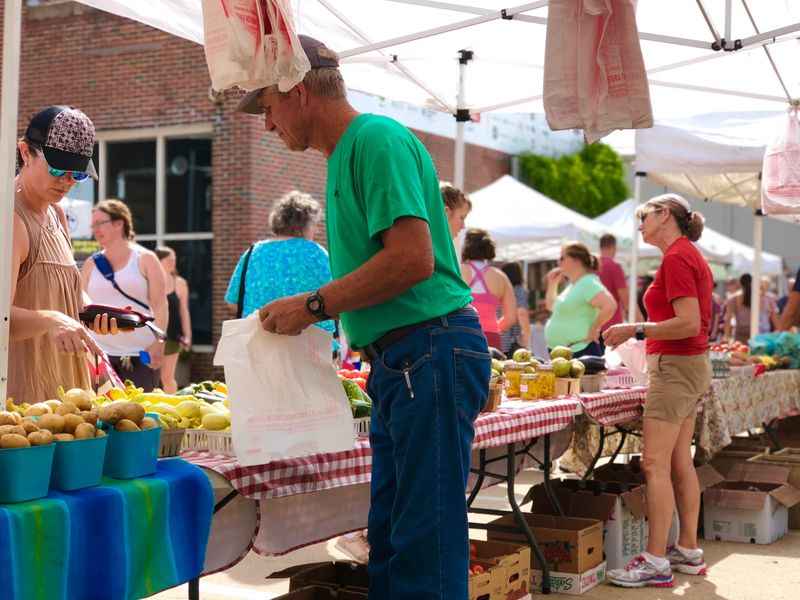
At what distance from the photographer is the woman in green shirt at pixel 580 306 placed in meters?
7.37

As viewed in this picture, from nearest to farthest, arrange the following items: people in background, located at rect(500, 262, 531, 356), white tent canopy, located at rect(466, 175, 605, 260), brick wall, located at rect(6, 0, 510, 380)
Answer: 1. people in background, located at rect(500, 262, 531, 356)
2. white tent canopy, located at rect(466, 175, 605, 260)
3. brick wall, located at rect(6, 0, 510, 380)

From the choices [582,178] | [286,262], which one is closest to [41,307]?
[286,262]

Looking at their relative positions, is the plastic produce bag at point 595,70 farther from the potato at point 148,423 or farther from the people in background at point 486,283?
the people in background at point 486,283

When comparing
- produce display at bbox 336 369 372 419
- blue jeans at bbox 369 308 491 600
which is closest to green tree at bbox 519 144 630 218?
produce display at bbox 336 369 372 419

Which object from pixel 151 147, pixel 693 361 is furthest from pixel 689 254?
pixel 151 147

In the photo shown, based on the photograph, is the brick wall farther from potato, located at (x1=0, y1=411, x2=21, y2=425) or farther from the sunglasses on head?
potato, located at (x1=0, y1=411, x2=21, y2=425)

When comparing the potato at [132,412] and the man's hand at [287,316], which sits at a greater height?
the man's hand at [287,316]

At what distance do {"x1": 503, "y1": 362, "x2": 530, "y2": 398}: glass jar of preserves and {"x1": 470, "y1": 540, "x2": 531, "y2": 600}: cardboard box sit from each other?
857 millimetres

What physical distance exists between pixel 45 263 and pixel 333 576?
1.42 metres

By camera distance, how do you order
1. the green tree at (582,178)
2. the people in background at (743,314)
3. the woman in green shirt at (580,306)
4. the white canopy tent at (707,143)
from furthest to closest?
the green tree at (582,178)
the people in background at (743,314)
the white canopy tent at (707,143)
the woman in green shirt at (580,306)

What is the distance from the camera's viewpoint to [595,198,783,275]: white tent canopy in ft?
56.8

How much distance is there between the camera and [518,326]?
33.1 ft

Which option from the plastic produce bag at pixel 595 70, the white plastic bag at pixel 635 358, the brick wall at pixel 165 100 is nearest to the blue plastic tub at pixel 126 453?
the plastic produce bag at pixel 595 70

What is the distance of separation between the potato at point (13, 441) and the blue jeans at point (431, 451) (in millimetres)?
876
